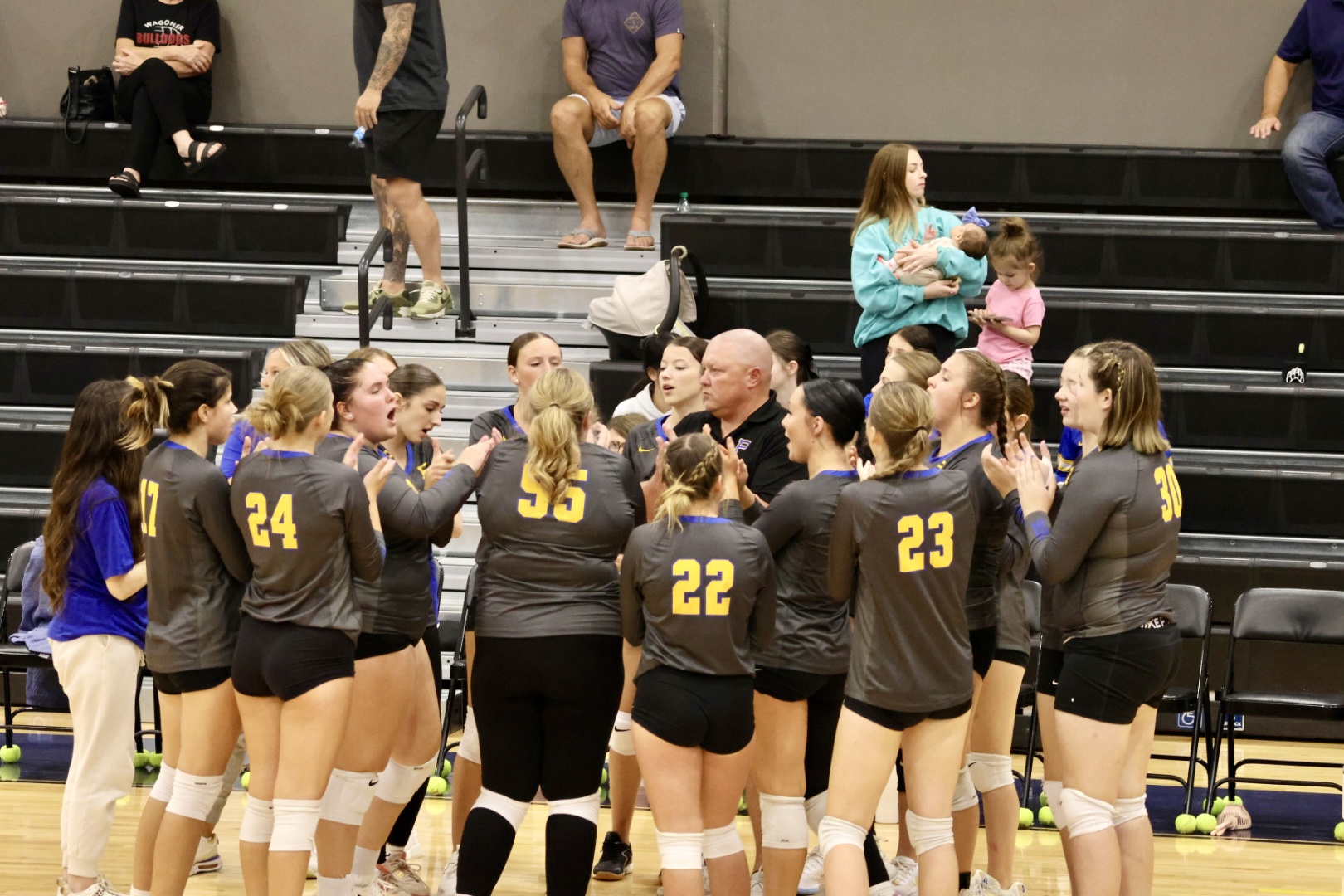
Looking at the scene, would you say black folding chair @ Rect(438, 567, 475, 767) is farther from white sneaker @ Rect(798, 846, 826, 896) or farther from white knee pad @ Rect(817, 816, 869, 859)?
white knee pad @ Rect(817, 816, 869, 859)

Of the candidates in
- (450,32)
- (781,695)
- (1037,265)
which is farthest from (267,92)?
(781,695)

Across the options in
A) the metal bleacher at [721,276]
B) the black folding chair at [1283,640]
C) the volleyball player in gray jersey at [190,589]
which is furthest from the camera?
the metal bleacher at [721,276]

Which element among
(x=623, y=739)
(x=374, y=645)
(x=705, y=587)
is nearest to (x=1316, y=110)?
(x=623, y=739)

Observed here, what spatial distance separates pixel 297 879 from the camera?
3.66 meters

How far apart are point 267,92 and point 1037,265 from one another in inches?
205

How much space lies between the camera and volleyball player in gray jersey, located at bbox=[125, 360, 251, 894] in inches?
147

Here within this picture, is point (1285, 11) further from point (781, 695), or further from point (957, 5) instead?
point (781, 695)

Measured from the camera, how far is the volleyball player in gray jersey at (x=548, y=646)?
3.67m

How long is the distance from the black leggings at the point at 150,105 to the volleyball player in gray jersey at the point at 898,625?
20.0 feet

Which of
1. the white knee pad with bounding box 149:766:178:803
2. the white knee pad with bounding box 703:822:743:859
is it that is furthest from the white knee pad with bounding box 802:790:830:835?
the white knee pad with bounding box 149:766:178:803

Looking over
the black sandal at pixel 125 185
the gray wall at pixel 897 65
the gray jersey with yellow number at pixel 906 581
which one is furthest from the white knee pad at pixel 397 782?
the gray wall at pixel 897 65

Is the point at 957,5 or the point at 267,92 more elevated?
the point at 957,5

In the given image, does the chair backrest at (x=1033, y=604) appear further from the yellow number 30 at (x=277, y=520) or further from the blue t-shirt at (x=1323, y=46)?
the blue t-shirt at (x=1323, y=46)

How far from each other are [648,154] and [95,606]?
4.29 metres
